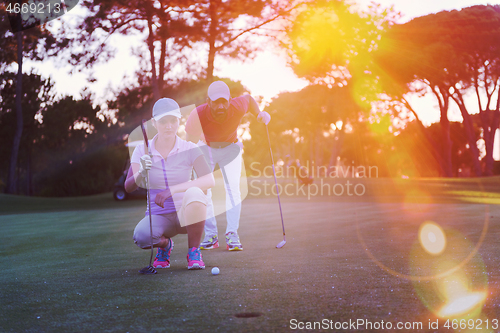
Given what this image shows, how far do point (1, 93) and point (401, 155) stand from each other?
43186mm

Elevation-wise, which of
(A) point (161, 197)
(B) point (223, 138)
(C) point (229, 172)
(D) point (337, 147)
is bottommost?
(A) point (161, 197)

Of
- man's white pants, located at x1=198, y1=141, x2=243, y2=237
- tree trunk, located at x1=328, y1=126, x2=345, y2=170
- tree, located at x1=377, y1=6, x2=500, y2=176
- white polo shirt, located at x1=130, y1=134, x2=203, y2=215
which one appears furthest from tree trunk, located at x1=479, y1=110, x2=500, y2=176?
white polo shirt, located at x1=130, y1=134, x2=203, y2=215

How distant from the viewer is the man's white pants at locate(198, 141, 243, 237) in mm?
5891

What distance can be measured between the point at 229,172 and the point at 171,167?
5.64 feet

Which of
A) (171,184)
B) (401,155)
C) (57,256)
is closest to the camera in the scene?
(171,184)

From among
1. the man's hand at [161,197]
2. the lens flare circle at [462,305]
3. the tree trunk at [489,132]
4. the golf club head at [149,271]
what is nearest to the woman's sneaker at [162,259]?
the golf club head at [149,271]

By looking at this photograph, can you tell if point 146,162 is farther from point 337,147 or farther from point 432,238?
point 337,147

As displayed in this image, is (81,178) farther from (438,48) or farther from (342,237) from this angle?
(342,237)

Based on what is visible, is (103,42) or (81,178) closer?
(103,42)

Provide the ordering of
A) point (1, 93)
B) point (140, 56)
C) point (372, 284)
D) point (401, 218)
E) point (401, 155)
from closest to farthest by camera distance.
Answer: point (372, 284)
point (401, 218)
point (140, 56)
point (1, 93)
point (401, 155)

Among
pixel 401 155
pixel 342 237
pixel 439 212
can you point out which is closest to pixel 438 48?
pixel 439 212

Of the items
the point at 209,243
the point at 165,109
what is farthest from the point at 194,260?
the point at 209,243

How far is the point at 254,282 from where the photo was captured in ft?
12.0

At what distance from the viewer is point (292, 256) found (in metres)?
4.96
